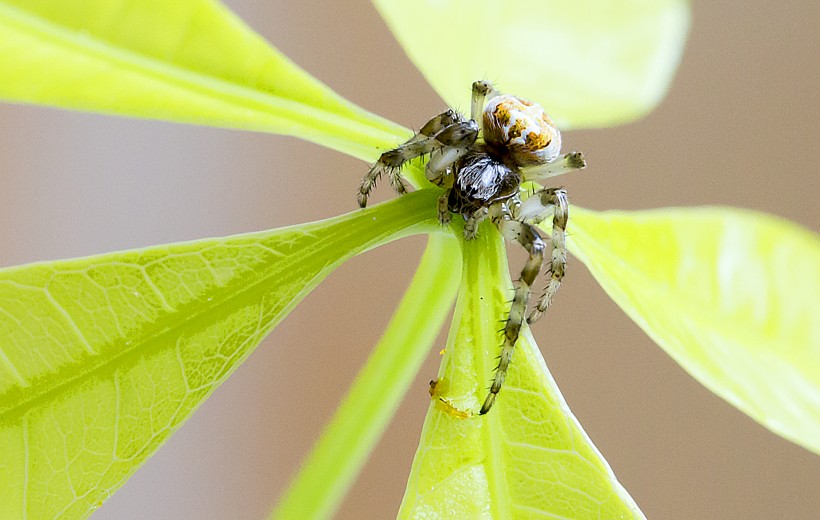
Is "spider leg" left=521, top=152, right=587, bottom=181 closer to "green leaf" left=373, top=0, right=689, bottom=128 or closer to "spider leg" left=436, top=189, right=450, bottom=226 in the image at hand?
"green leaf" left=373, top=0, right=689, bottom=128

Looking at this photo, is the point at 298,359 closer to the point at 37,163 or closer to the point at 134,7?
the point at 37,163

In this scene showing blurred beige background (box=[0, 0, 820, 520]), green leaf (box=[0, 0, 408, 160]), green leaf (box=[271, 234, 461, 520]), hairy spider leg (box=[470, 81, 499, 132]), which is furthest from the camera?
blurred beige background (box=[0, 0, 820, 520])

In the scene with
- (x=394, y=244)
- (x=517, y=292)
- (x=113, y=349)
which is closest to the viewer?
(x=113, y=349)

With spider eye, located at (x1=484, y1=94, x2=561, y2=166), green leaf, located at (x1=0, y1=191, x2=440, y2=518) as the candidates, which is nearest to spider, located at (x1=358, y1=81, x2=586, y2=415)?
spider eye, located at (x1=484, y1=94, x2=561, y2=166)

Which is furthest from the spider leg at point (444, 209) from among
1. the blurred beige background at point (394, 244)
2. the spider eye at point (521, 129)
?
the blurred beige background at point (394, 244)

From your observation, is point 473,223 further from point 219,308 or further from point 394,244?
point 394,244

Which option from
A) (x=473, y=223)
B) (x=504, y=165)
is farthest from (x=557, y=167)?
(x=473, y=223)
